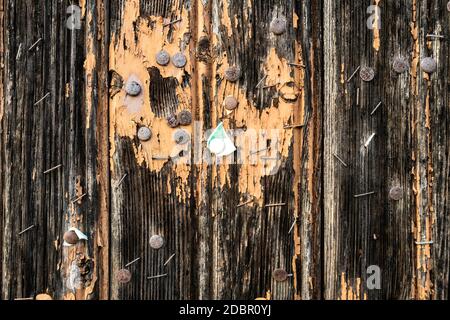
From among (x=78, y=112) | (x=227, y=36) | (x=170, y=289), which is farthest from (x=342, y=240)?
(x=78, y=112)

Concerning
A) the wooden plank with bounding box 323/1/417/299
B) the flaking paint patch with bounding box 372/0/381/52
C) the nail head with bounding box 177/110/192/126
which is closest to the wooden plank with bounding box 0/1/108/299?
the nail head with bounding box 177/110/192/126

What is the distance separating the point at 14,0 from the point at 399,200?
3.85 feet

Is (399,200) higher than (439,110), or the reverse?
(439,110)

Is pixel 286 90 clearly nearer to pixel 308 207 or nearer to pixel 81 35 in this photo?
pixel 308 207

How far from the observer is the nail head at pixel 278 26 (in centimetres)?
158

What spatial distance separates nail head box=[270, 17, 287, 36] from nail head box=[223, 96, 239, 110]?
0.70 feet

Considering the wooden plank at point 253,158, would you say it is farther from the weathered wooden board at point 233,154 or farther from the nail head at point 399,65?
the nail head at point 399,65

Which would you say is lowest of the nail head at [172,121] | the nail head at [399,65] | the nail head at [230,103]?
the nail head at [172,121]

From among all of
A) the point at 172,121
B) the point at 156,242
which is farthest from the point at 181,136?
the point at 156,242

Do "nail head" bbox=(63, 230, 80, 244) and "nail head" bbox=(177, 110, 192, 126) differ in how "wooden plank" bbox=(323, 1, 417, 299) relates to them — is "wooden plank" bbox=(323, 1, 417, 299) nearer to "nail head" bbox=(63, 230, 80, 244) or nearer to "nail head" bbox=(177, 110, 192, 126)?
"nail head" bbox=(177, 110, 192, 126)

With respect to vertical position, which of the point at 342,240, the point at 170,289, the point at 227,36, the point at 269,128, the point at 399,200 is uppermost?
the point at 227,36

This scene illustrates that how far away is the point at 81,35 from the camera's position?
1.59 meters

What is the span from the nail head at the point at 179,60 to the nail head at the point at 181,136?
0.58 feet

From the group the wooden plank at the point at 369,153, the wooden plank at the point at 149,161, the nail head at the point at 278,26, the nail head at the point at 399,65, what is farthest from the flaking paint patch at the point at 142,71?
the nail head at the point at 399,65
